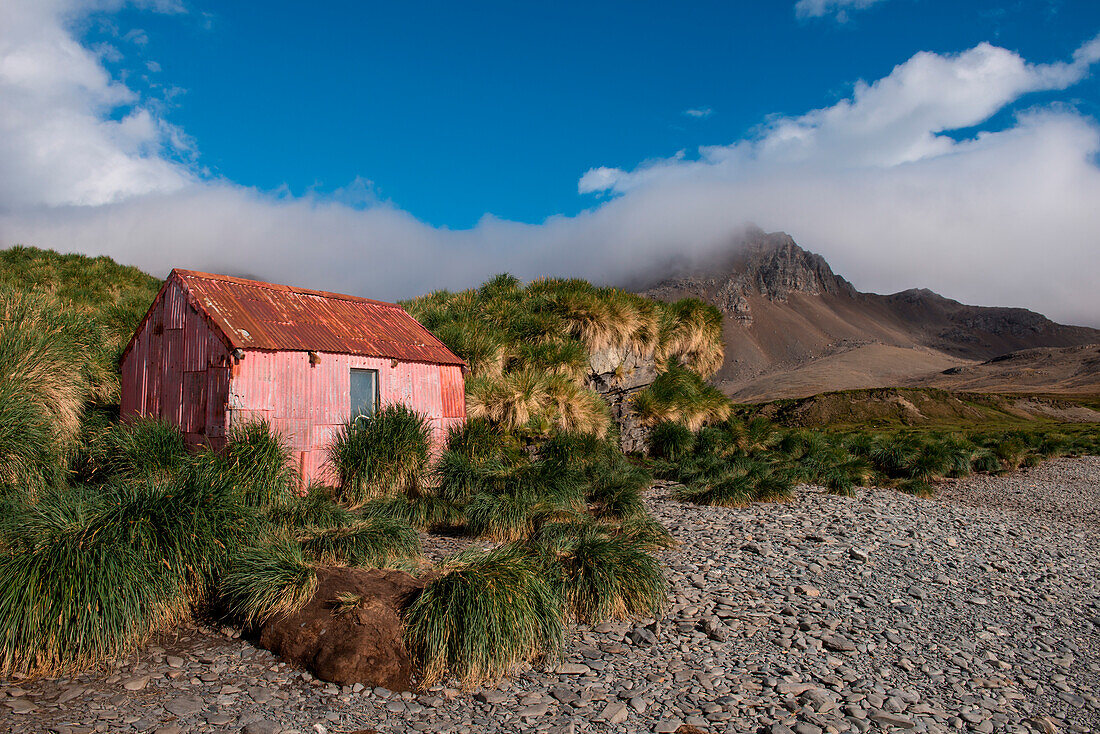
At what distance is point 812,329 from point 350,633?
527ft

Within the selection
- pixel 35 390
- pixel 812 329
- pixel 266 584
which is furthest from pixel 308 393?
pixel 812 329

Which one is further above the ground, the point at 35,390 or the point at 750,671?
the point at 35,390

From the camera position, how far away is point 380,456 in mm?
10438

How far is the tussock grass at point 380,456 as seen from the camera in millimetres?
10297

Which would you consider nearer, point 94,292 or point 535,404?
point 535,404

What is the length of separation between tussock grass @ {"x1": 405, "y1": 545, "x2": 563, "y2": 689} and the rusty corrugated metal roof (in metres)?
6.27

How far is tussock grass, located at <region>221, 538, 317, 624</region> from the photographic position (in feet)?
18.6

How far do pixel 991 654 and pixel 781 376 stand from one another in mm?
116913

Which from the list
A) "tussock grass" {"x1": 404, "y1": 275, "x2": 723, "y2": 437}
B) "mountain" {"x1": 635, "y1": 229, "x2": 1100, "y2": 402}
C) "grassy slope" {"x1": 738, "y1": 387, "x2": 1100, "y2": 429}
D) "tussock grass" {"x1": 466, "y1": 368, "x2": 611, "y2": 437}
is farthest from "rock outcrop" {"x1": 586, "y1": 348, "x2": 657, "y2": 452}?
"mountain" {"x1": 635, "y1": 229, "x2": 1100, "y2": 402}

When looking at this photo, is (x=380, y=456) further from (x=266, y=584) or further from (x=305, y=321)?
(x=266, y=584)

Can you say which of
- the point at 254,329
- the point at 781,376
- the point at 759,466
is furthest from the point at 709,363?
the point at 781,376

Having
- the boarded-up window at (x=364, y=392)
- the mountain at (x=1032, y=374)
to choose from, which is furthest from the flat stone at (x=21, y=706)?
the mountain at (x=1032, y=374)

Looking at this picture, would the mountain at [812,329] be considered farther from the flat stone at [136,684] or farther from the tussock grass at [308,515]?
the flat stone at [136,684]

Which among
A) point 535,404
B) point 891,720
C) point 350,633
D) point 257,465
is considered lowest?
point 891,720
